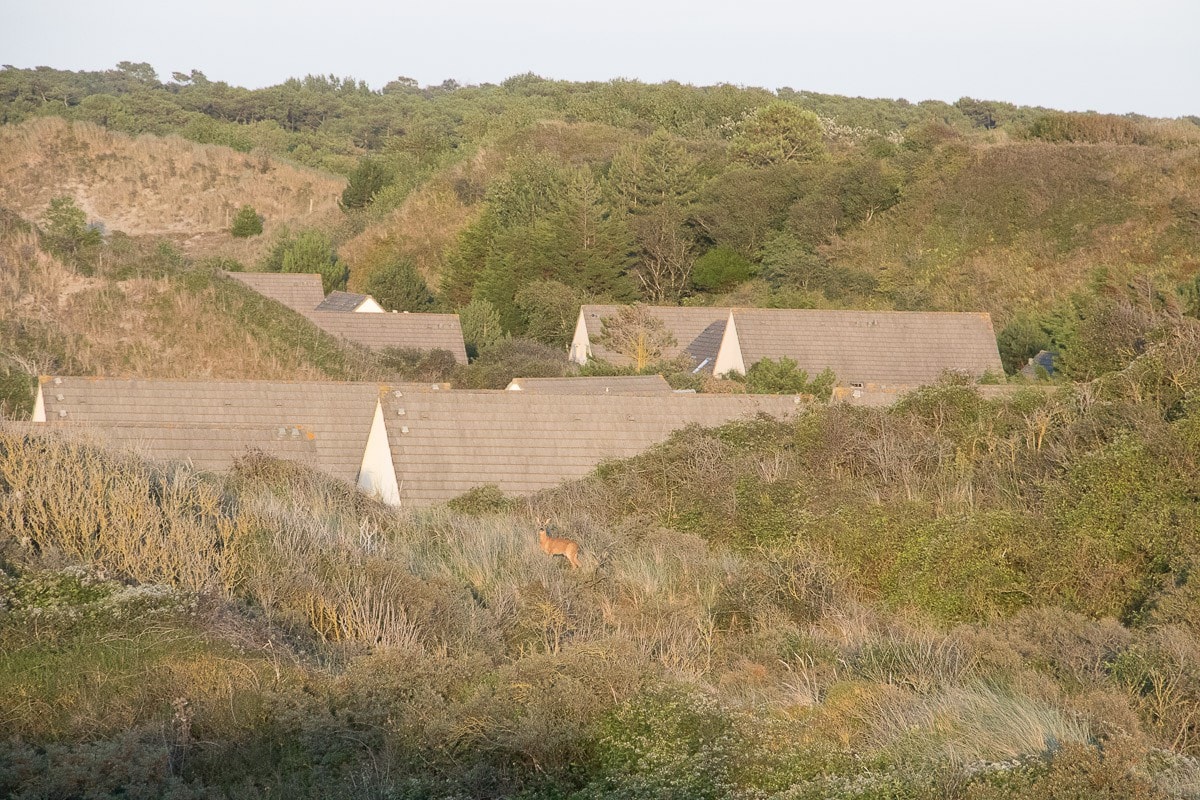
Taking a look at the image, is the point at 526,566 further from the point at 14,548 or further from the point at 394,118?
the point at 394,118

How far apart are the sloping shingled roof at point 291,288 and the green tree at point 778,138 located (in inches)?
806

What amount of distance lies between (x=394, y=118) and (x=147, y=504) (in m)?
105

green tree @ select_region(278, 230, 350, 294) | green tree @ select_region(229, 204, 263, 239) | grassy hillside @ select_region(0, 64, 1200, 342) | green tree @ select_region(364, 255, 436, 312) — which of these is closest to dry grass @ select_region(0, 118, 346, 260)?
green tree @ select_region(229, 204, 263, 239)

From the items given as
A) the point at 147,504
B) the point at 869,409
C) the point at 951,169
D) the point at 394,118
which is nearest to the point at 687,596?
the point at 147,504

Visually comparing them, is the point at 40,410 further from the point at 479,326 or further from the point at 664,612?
the point at 479,326

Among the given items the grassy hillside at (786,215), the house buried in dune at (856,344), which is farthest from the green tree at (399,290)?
the house buried in dune at (856,344)

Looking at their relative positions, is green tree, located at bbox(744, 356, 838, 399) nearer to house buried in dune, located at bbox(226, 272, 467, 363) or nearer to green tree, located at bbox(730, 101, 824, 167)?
house buried in dune, located at bbox(226, 272, 467, 363)

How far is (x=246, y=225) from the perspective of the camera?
203ft

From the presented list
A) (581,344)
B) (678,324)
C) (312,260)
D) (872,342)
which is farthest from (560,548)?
(312,260)

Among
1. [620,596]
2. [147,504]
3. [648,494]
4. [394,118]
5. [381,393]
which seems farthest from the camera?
[394,118]

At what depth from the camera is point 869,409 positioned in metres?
16.0

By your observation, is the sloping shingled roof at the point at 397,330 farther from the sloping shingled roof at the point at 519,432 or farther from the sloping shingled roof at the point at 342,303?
the sloping shingled roof at the point at 519,432

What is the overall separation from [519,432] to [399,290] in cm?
2719

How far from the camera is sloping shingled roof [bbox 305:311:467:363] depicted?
3388 centimetres
